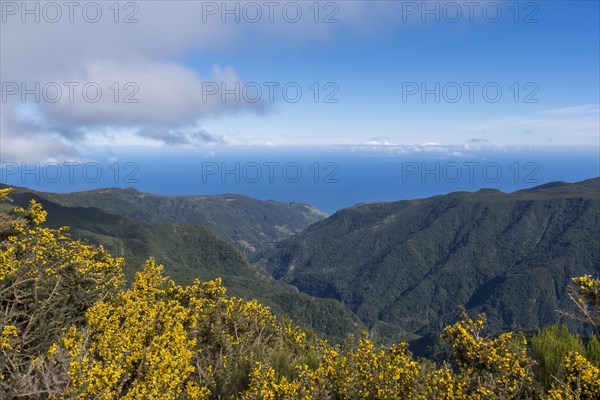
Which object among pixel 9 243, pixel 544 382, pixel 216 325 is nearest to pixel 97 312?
pixel 216 325

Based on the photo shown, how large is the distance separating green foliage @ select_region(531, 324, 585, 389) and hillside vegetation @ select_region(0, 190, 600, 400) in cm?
3

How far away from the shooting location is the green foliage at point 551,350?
358 inches

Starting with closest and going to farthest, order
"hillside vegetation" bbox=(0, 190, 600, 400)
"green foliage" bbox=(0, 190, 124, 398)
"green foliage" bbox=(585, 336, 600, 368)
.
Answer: "hillside vegetation" bbox=(0, 190, 600, 400), "green foliage" bbox=(585, 336, 600, 368), "green foliage" bbox=(0, 190, 124, 398)

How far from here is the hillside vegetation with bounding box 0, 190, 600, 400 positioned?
27.3 feet

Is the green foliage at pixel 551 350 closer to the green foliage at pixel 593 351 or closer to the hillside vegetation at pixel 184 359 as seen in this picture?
the hillside vegetation at pixel 184 359

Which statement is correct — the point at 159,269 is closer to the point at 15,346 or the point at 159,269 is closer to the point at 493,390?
the point at 15,346

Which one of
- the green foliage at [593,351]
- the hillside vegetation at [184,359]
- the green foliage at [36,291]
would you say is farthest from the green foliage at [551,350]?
the green foliage at [36,291]

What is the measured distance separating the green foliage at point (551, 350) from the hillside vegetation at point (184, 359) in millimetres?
35

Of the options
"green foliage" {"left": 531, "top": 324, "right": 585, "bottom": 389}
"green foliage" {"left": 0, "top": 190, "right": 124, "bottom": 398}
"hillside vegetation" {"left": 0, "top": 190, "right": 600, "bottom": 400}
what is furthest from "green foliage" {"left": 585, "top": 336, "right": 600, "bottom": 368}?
"green foliage" {"left": 0, "top": 190, "right": 124, "bottom": 398}

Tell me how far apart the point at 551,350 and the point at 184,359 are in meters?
8.91

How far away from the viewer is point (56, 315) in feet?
42.2

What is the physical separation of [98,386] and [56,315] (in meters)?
6.04

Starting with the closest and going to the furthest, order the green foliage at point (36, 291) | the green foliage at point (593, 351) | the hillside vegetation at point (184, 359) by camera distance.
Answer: the hillside vegetation at point (184, 359)
the green foliage at point (593, 351)
the green foliage at point (36, 291)

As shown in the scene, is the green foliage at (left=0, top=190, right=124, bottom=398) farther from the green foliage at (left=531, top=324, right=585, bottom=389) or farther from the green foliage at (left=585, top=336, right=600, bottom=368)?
the green foliage at (left=585, top=336, right=600, bottom=368)
